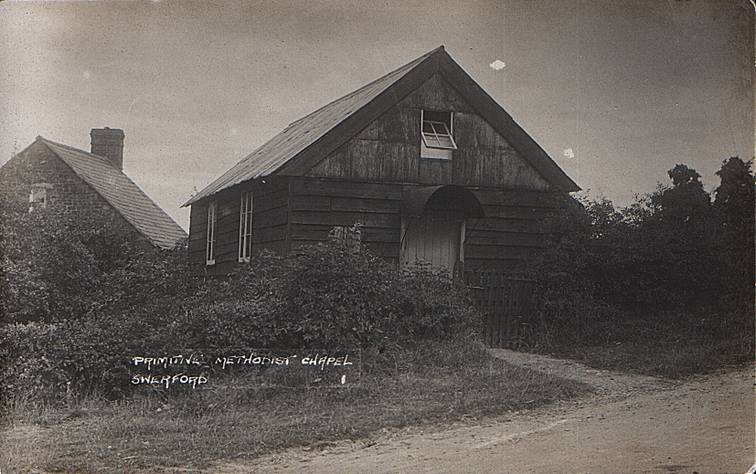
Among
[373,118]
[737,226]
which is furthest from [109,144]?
[737,226]

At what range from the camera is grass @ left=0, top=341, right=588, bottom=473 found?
273 inches

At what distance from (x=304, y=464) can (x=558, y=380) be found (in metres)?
4.30

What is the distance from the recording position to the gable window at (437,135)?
45.5ft

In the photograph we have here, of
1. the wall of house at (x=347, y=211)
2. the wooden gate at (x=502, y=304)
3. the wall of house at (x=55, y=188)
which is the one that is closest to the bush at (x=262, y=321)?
the wooden gate at (x=502, y=304)

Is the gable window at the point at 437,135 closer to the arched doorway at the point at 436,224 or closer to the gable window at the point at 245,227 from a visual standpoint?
the arched doorway at the point at 436,224

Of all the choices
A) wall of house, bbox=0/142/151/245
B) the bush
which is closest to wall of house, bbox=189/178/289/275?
the bush

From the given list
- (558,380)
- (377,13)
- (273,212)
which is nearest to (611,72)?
(377,13)

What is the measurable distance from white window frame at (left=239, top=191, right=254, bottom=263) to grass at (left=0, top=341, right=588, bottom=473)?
5.45m

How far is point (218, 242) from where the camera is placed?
16.4 m

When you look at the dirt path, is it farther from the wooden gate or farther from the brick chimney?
the brick chimney

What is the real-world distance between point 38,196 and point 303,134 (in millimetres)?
4860

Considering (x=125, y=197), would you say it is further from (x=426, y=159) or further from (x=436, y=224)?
(x=436, y=224)

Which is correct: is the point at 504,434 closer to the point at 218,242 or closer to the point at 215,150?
the point at 215,150

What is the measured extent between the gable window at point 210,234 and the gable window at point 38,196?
4.47 m
